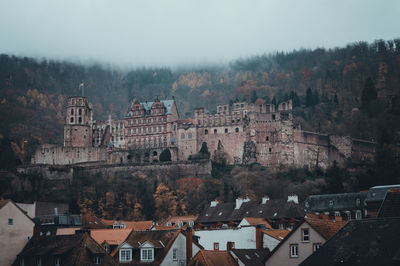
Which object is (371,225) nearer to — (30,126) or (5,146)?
(5,146)

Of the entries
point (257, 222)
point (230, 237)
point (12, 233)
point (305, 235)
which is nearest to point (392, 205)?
point (305, 235)

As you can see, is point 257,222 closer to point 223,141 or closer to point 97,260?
point 97,260

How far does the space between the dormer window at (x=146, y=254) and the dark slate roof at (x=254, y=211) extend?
24.6 meters

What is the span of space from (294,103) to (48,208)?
63.8 m

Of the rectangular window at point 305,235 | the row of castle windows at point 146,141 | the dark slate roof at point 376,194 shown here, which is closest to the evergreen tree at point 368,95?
the row of castle windows at point 146,141

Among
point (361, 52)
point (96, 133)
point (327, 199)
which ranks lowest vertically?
point (327, 199)

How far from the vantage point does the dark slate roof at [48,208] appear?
293 ft

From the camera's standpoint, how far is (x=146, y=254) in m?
49.0

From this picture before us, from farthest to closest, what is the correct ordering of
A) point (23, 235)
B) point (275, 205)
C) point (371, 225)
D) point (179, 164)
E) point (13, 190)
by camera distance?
point (179, 164)
point (13, 190)
point (275, 205)
point (23, 235)
point (371, 225)

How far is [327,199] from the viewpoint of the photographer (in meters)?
82.1

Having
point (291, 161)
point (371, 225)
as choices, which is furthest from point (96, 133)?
point (371, 225)

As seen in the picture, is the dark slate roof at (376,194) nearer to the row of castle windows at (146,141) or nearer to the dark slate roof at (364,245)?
the dark slate roof at (364,245)

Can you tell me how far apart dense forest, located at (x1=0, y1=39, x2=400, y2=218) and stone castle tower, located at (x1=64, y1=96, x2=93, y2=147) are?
10.3 meters

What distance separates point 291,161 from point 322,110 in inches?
939
